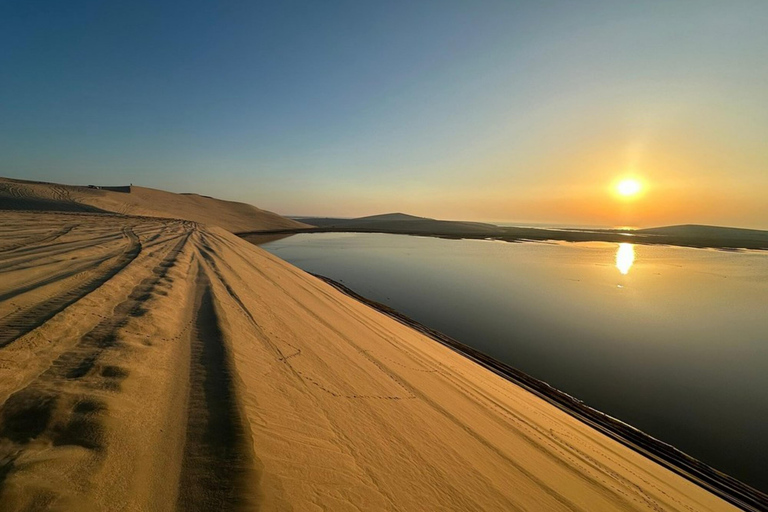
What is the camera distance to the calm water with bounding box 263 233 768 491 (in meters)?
5.62

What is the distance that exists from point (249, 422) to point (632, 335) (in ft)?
37.2

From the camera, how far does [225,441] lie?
2.03 meters

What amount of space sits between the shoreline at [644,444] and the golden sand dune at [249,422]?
0.36 meters

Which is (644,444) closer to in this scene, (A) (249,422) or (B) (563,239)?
(A) (249,422)

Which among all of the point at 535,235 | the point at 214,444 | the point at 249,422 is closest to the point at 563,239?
the point at 535,235

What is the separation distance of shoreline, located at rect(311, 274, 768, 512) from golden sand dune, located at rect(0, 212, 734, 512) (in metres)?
0.36

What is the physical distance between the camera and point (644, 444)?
15.8 feet

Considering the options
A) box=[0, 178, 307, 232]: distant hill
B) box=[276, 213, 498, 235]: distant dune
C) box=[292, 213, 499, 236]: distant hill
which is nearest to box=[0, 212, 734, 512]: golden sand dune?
box=[0, 178, 307, 232]: distant hill

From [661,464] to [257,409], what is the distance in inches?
216

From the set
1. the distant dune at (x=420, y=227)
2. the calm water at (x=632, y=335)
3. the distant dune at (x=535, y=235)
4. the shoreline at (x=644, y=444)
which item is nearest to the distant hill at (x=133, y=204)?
the distant dune at (x=535, y=235)

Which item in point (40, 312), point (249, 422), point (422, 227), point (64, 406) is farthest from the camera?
point (422, 227)

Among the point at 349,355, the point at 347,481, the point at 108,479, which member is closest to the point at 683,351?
the point at 349,355

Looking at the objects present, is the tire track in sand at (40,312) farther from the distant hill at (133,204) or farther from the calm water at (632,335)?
the distant hill at (133,204)

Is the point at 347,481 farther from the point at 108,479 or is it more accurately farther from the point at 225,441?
the point at 108,479
